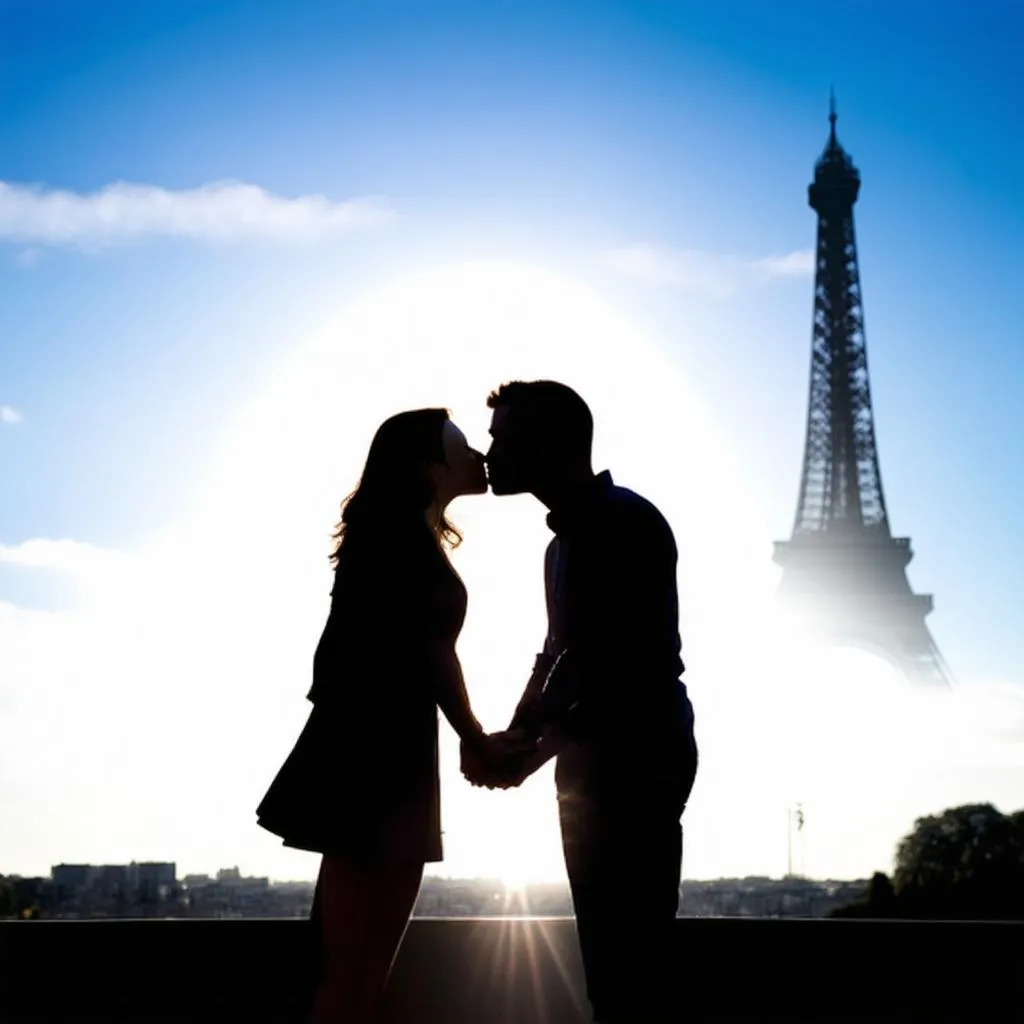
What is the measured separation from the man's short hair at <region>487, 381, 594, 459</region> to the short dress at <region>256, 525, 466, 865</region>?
0.49 m

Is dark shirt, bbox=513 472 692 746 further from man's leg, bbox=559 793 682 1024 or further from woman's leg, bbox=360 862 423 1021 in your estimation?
woman's leg, bbox=360 862 423 1021

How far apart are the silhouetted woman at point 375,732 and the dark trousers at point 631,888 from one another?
455 millimetres

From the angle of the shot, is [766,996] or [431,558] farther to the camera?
[766,996]

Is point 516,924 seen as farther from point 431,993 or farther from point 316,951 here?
point 316,951

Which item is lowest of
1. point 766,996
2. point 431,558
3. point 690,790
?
point 766,996

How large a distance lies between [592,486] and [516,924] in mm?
3222

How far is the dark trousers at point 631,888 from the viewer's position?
15.9 ft

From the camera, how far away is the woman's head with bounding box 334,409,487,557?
5.15 m

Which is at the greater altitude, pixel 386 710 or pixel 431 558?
pixel 431 558

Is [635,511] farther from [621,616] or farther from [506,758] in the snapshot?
[506,758]

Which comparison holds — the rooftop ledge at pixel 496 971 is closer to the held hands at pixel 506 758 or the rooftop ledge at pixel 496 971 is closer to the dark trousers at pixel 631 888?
the held hands at pixel 506 758

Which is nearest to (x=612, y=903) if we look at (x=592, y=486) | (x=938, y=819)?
(x=592, y=486)

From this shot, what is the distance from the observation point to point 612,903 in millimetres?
4887

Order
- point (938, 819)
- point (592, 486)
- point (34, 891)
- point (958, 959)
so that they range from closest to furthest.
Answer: point (592, 486)
point (958, 959)
point (938, 819)
point (34, 891)
